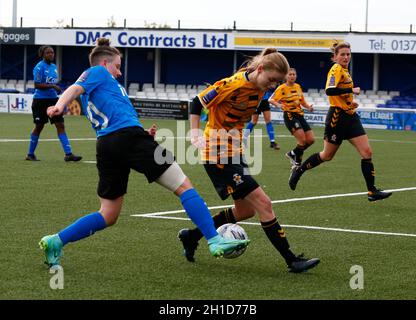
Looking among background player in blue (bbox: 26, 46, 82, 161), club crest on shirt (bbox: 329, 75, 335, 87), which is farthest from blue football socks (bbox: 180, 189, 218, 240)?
background player in blue (bbox: 26, 46, 82, 161)

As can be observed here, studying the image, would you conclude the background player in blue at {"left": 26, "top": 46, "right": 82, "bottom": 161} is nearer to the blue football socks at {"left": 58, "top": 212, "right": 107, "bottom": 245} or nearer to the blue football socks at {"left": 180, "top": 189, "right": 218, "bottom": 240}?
the blue football socks at {"left": 58, "top": 212, "right": 107, "bottom": 245}

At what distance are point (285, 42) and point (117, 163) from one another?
4347 cm

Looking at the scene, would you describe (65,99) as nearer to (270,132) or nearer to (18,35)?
(270,132)

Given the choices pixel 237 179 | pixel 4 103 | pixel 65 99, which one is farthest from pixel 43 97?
pixel 4 103

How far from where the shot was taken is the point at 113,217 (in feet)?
25.9

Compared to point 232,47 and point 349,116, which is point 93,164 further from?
point 232,47

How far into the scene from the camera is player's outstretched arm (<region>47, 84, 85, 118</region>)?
23.7 feet

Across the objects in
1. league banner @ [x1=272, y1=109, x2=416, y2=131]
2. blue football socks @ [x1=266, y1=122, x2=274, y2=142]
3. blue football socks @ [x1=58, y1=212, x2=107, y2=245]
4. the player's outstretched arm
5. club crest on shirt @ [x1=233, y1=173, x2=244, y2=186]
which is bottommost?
league banner @ [x1=272, y1=109, x2=416, y2=131]

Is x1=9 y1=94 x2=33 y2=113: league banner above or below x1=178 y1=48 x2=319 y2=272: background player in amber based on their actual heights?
below

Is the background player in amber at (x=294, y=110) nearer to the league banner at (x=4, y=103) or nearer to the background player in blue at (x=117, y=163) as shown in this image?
the background player in blue at (x=117, y=163)

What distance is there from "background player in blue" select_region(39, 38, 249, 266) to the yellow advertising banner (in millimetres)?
42067

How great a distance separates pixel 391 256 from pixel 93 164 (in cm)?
1016

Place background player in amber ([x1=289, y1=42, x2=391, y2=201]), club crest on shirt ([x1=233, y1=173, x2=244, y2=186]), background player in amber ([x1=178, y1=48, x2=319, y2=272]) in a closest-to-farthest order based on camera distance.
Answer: background player in amber ([x1=178, y1=48, x2=319, y2=272]), club crest on shirt ([x1=233, y1=173, x2=244, y2=186]), background player in amber ([x1=289, y1=42, x2=391, y2=201])

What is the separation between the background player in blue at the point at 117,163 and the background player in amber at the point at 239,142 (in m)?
0.40
